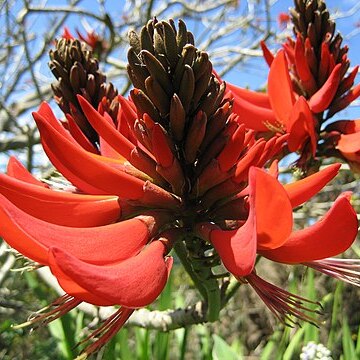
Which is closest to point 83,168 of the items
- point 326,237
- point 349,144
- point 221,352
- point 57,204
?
point 57,204

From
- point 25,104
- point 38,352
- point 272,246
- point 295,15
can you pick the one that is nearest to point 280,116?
point 295,15

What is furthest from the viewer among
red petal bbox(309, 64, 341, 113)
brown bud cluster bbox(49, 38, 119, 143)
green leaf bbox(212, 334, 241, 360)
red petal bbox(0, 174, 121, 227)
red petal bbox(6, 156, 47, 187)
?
green leaf bbox(212, 334, 241, 360)

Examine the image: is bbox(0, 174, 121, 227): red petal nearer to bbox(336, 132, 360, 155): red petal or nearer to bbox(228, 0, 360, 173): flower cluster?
bbox(228, 0, 360, 173): flower cluster

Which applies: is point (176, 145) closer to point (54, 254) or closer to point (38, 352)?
point (54, 254)

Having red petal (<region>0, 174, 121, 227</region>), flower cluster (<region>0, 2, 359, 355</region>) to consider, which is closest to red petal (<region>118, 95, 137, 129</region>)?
flower cluster (<region>0, 2, 359, 355</region>)

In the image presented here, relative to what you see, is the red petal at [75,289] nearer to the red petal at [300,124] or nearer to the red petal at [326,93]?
the red petal at [300,124]

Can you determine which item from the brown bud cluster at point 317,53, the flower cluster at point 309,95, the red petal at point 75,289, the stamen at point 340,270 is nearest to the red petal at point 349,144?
the flower cluster at point 309,95
